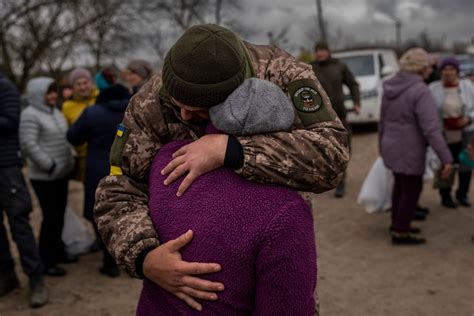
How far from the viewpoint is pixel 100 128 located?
4352mm

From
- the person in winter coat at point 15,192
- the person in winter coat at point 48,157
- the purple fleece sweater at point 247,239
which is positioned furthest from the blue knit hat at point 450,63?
the purple fleece sweater at point 247,239

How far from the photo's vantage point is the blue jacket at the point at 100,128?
434 cm

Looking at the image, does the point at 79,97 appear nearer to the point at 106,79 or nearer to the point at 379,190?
the point at 106,79

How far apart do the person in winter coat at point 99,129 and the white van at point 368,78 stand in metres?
7.34

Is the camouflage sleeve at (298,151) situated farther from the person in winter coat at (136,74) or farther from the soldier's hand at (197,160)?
the person in winter coat at (136,74)

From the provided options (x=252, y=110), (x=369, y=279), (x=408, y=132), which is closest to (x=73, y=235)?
(x=369, y=279)

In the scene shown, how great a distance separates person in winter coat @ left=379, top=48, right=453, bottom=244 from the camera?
15.3ft

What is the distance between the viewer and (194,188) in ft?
4.38

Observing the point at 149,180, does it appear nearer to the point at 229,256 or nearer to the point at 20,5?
the point at 229,256

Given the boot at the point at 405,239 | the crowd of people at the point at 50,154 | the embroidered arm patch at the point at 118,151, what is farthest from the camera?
the boot at the point at 405,239

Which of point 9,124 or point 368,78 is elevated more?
point 9,124

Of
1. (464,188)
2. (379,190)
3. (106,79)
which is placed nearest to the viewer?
(106,79)

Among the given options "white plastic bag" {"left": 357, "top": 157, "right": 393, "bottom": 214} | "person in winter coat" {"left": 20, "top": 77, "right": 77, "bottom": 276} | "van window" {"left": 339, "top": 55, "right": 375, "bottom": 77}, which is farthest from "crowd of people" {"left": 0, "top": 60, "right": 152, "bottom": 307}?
"van window" {"left": 339, "top": 55, "right": 375, "bottom": 77}

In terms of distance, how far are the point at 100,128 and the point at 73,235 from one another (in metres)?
1.40
